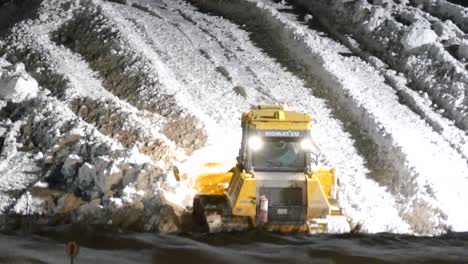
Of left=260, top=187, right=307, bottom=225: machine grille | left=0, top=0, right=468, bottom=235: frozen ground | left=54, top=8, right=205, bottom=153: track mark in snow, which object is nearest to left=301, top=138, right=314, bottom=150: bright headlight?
left=260, top=187, right=307, bottom=225: machine grille

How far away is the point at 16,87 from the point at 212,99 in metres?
4.54

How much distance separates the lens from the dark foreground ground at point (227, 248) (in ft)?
28.0

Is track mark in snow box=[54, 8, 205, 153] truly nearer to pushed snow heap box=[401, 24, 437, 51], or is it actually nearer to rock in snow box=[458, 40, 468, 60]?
pushed snow heap box=[401, 24, 437, 51]

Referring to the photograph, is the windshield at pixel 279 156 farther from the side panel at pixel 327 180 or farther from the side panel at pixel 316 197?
the side panel at pixel 327 180

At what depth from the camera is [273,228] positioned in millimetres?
10195

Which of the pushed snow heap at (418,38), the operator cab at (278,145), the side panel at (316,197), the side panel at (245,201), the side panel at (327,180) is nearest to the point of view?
the side panel at (245,201)

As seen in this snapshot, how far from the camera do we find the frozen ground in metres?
11.8

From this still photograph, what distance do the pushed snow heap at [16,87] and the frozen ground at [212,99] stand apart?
32 mm

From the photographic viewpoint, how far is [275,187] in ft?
33.8

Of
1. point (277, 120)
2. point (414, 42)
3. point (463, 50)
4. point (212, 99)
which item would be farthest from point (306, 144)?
point (463, 50)

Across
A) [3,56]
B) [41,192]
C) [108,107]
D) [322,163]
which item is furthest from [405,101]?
[3,56]

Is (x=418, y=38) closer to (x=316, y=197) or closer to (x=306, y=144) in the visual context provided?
(x=306, y=144)

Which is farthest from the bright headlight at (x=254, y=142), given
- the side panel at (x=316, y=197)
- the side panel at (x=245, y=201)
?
the side panel at (x=316, y=197)

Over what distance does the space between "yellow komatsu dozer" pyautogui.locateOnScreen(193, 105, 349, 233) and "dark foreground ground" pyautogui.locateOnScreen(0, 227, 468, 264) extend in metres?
0.37
